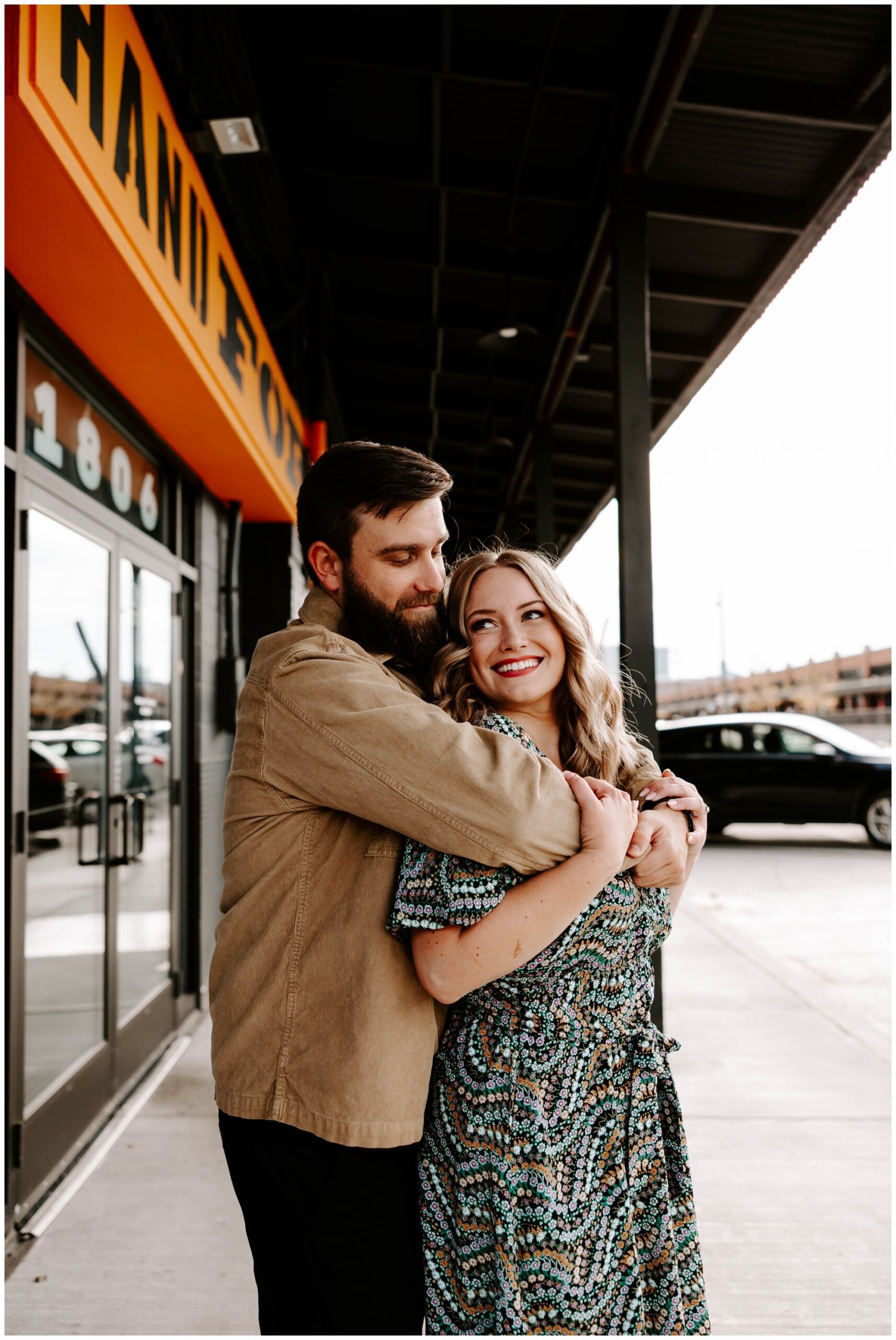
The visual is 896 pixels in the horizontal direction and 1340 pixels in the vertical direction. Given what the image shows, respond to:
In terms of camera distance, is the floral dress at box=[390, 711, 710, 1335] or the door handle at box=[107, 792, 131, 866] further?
the door handle at box=[107, 792, 131, 866]

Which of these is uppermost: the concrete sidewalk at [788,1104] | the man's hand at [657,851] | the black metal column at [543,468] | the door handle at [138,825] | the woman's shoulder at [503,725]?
the black metal column at [543,468]

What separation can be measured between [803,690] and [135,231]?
1073 cm

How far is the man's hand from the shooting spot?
1422 millimetres

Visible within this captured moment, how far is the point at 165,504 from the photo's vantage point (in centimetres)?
441

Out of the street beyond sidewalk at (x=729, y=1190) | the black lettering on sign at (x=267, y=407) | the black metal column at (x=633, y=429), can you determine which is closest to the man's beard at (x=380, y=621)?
the street beyond sidewalk at (x=729, y=1190)

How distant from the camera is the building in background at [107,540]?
2117 millimetres

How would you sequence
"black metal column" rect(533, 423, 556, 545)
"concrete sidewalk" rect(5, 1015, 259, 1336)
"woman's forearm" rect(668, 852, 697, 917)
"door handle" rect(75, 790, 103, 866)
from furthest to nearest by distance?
"black metal column" rect(533, 423, 556, 545)
"door handle" rect(75, 790, 103, 866)
"concrete sidewalk" rect(5, 1015, 259, 1336)
"woman's forearm" rect(668, 852, 697, 917)

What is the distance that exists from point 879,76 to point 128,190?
8.49ft

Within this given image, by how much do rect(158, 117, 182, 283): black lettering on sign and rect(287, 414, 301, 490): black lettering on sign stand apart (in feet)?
7.62

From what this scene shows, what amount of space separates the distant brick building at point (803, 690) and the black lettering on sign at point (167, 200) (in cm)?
892

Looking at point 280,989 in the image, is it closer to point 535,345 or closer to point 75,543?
point 75,543

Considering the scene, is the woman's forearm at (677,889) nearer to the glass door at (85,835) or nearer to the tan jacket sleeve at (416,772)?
the tan jacket sleeve at (416,772)

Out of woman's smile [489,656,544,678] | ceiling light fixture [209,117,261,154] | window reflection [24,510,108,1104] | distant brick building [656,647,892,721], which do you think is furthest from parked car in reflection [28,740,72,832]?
distant brick building [656,647,892,721]

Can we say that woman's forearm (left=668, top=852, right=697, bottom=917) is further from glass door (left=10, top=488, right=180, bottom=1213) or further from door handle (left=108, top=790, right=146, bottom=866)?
door handle (left=108, top=790, right=146, bottom=866)
